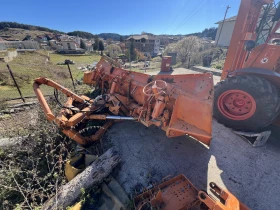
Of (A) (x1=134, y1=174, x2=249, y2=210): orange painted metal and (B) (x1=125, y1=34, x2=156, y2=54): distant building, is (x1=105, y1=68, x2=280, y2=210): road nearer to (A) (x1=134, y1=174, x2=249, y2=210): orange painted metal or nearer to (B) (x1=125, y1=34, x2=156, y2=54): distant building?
(A) (x1=134, y1=174, x2=249, y2=210): orange painted metal

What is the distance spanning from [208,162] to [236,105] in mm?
1588

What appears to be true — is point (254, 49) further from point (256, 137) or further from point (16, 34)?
point (16, 34)

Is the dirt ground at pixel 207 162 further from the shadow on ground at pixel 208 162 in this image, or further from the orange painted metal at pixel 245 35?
the orange painted metal at pixel 245 35

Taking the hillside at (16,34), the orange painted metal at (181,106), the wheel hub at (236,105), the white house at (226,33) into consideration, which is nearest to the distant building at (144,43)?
the white house at (226,33)

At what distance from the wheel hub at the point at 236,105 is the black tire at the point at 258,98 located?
7 cm

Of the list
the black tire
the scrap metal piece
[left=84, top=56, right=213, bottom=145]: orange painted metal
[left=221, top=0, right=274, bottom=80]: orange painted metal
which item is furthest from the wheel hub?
[left=84, top=56, right=213, bottom=145]: orange painted metal

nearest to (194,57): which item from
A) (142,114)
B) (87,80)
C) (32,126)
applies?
(87,80)

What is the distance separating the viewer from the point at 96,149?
3.29m

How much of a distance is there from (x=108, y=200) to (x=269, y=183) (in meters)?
2.89

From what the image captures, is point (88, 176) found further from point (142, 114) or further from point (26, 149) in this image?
point (26, 149)

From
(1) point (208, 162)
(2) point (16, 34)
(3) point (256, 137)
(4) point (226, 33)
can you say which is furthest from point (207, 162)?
(2) point (16, 34)

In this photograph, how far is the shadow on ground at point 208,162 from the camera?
2469 mm

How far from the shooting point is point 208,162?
2893mm

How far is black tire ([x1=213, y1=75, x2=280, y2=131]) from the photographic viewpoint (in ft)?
9.46
